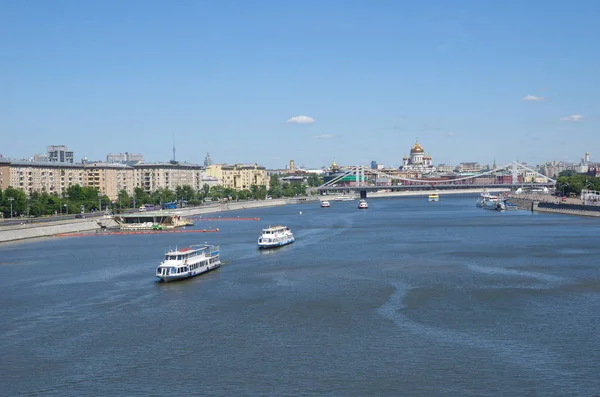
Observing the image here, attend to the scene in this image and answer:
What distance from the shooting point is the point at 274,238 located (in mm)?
31078

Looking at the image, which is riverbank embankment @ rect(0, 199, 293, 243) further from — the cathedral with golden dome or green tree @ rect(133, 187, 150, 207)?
the cathedral with golden dome

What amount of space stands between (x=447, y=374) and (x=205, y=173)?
92348mm

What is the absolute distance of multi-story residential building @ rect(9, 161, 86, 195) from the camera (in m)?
56.9

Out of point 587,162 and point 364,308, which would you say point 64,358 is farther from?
point 587,162

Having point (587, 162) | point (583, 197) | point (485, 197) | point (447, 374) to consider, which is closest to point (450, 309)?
point (447, 374)

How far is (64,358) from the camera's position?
44.6 ft

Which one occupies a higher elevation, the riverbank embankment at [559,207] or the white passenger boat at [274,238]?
the riverbank embankment at [559,207]

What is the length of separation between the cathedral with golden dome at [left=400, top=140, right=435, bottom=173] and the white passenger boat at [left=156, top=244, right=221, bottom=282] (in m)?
133

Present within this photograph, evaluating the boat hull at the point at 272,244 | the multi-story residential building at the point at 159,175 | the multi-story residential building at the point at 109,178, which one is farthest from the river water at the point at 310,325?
the multi-story residential building at the point at 159,175

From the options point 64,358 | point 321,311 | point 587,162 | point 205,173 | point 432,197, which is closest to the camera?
point 64,358

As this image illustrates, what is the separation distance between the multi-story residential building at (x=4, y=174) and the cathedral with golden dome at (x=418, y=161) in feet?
356

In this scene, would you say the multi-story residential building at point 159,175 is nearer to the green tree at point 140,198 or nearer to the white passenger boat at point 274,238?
the green tree at point 140,198

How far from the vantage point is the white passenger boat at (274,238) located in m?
30.7

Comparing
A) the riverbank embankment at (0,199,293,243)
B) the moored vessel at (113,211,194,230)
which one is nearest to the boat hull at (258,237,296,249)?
the riverbank embankment at (0,199,293,243)
